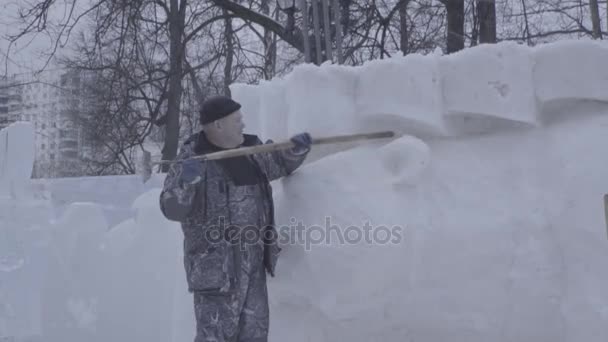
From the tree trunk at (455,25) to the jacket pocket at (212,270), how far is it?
206 inches

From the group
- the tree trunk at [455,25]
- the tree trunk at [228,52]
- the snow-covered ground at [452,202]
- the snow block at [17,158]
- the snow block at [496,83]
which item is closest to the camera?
the snow-covered ground at [452,202]

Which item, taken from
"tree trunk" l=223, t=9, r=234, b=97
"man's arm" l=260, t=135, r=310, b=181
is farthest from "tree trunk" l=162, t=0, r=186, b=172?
"man's arm" l=260, t=135, r=310, b=181

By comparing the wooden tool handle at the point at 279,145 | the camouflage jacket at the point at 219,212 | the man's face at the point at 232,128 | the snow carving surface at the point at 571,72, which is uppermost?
Result: the snow carving surface at the point at 571,72

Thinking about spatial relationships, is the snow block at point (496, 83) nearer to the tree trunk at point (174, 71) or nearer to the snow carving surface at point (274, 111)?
the snow carving surface at point (274, 111)

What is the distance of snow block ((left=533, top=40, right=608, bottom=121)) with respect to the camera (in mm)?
2314

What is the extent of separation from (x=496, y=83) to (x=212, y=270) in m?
1.21

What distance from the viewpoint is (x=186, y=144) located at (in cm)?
257

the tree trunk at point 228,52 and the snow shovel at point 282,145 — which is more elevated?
the tree trunk at point 228,52

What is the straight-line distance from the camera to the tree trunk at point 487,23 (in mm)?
6957

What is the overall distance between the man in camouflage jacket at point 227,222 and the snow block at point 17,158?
111 inches

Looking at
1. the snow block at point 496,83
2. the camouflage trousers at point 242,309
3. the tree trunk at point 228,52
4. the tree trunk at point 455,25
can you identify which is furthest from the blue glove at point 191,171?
the tree trunk at point 228,52

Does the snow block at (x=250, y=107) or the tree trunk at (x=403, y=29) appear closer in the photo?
the snow block at (x=250, y=107)

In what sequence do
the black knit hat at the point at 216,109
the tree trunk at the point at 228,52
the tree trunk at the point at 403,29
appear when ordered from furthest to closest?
the tree trunk at the point at 228,52
the tree trunk at the point at 403,29
the black knit hat at the point at 216,109

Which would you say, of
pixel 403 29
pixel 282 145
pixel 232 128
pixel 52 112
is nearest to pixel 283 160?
pixel 282 145
